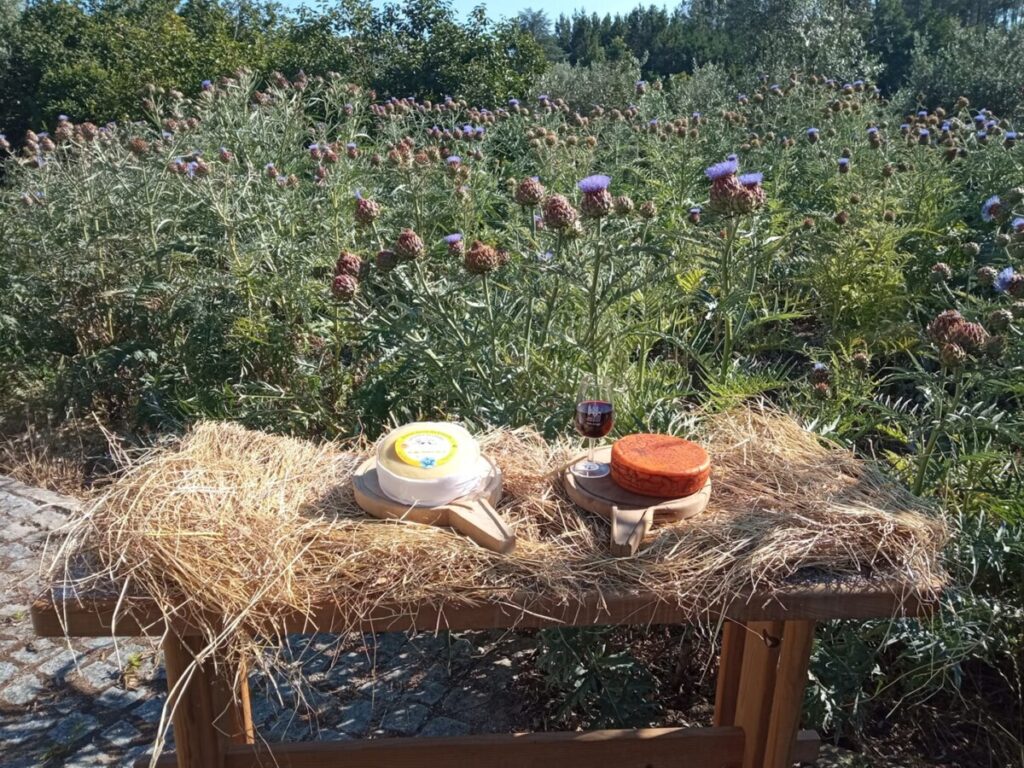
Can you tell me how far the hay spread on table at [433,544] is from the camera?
1.45m

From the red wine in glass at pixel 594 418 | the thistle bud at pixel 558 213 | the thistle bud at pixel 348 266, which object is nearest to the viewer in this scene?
the red wine in glass at pixel 594 418

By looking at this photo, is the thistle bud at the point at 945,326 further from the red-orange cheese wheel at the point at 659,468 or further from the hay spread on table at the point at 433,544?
the red-orange cheese wheel at the point at 659,468

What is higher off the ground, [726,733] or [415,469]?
[415,469]

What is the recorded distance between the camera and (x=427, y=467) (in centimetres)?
162

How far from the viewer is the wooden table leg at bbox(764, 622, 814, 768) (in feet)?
5.53

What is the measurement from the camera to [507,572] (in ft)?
4.89

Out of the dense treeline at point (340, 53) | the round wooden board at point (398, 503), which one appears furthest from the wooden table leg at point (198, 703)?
the dense treeline at point (340, 53)

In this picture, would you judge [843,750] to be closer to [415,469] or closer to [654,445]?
[654,445]

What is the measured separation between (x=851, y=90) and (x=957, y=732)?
17.1ft

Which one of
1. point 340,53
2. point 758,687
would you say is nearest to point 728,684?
point 758,687

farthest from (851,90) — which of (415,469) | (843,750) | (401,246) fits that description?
(415,469)

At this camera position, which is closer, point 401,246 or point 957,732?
point 957,732

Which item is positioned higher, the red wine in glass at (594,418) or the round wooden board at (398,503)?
the red wine in glass at (594,418)

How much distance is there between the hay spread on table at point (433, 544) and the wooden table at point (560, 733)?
3 centimetres
